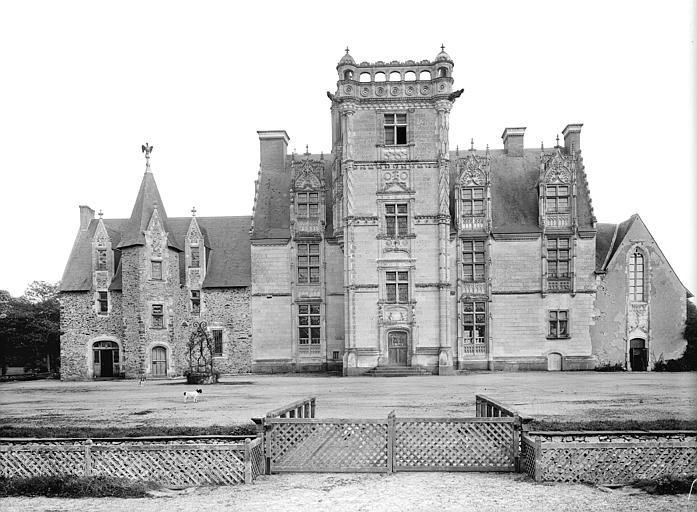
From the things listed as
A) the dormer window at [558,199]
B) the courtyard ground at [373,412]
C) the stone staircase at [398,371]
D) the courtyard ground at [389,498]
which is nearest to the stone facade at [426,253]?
the dormer window at [558,199]

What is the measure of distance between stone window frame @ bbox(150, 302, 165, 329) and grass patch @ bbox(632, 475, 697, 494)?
30170 millimetres

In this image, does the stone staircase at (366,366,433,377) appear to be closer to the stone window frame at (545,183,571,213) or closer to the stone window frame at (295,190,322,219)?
the stone window frame at (295,190,322,219)

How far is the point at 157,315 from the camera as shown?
36.2 meters

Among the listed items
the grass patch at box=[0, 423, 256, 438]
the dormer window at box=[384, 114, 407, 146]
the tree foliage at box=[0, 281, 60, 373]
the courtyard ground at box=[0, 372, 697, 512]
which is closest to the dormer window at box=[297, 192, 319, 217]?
the dormer window at box=[384, 114, 407, 146]

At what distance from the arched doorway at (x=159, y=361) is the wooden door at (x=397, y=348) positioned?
41.1ft

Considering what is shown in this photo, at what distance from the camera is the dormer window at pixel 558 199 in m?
36.2

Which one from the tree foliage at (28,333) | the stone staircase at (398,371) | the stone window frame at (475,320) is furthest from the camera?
the tree foliage at (28,333)

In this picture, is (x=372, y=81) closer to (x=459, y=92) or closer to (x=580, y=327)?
(x=459, y=92)

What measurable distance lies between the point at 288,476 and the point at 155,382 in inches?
918

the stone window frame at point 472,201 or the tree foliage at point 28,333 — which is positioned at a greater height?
the stone window frame at point 472,201

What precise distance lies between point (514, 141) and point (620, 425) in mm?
27724

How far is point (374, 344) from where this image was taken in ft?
112

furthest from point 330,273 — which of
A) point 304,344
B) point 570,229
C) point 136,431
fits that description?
point 136,431

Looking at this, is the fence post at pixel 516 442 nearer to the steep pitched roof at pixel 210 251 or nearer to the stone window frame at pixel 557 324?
the stone window frame at pixel 557 324
